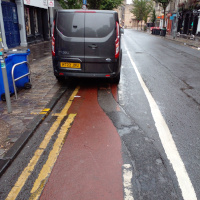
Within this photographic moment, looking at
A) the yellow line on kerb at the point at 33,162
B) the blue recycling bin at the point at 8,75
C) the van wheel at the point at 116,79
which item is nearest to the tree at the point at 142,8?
the van wheel at the point at 116,79

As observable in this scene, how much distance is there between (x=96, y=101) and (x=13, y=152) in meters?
2.62

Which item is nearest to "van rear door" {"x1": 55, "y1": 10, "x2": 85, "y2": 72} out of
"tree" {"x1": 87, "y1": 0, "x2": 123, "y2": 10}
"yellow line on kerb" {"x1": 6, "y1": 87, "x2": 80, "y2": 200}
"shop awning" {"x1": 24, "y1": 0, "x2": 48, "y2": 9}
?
"yellow line on kerb" {"x1": 6, "y1": 87, "x2": 80, "y2": 200}

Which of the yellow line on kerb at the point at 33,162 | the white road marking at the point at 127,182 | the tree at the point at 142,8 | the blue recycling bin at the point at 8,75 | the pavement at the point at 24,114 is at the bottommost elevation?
the yellow line on kerb at the point at 33,162

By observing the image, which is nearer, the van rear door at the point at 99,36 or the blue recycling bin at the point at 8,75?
the blue recycling bin at the point at 8,75

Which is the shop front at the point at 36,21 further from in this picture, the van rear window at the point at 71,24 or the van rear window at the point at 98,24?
the van rear window at the point at 98,24

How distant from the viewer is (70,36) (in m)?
5.81

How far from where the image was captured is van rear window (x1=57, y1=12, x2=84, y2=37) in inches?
227

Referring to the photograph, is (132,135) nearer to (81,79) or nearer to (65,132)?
(65,132)

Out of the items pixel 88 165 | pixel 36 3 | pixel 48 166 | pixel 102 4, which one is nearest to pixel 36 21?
pixel 36 3

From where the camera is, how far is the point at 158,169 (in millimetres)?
2861

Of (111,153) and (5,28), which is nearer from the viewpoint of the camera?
(111,153)

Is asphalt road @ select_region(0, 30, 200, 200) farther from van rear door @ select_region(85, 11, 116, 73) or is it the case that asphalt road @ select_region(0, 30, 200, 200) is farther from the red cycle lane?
van rear door @ select_region(85, 11, 116, 73)

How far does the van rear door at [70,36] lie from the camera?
577 cm

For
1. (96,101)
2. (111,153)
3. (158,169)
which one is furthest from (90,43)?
(158,169)
